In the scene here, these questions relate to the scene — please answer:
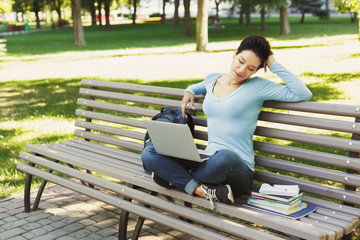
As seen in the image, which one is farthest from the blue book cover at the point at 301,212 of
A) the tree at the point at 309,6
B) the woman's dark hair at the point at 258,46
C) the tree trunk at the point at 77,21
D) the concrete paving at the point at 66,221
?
the tree at the point at 309,6

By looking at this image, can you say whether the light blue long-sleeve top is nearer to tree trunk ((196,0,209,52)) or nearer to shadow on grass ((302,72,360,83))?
shadow on grass ((302,72,360,83))

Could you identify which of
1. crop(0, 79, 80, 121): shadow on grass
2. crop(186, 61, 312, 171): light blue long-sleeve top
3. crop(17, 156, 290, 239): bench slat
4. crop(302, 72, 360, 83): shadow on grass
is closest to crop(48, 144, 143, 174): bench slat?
crop(17, 156, 290, 239): bench slat

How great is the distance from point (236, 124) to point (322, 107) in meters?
0.57

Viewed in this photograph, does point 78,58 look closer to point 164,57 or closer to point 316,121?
point 164,57

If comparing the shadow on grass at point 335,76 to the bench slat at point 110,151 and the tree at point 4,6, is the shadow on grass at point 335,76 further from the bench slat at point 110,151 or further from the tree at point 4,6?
the bench slat at point 110,151

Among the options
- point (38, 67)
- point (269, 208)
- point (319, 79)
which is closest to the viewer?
point (269, 208)

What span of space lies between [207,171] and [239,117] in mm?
458

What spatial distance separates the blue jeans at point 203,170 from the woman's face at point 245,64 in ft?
1.83

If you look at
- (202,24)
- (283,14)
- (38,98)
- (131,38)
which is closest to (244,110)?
(38,98)

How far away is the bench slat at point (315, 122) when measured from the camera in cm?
321

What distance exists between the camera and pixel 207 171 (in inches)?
131

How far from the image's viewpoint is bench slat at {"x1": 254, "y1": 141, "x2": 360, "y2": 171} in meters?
3.20

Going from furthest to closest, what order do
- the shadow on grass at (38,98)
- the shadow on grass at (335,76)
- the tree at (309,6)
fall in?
1. the tree at (309,6)
2. the shadow on grass at (335,76)
3. the shadow on grass at (38,98)

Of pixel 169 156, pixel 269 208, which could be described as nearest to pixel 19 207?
pixel 169 156
